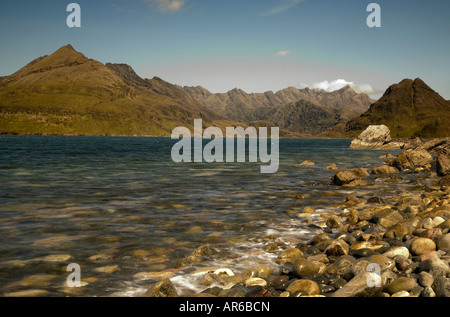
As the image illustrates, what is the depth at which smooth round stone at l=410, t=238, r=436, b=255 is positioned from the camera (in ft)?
34.0

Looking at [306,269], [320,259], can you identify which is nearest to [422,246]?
[320,259]

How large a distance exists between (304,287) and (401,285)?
7.57 feet

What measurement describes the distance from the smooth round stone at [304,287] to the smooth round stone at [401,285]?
174 centimetres

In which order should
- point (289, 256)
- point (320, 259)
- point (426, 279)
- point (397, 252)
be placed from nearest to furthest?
point (426, 279) → point (397, 252) → point (320, 259) → point (289, 256)

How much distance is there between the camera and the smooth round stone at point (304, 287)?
816 cm

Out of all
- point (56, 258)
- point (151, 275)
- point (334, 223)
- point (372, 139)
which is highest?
point (372, 139)

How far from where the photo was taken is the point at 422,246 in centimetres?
1042

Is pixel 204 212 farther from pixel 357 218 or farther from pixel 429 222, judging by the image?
pixel 429 222

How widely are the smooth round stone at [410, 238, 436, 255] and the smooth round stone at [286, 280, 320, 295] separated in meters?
4.29

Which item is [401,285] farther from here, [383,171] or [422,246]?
[383,171]

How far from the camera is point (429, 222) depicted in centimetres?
1366

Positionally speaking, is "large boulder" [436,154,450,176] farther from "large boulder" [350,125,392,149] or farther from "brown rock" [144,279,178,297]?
"large boulder" [350,125,392,149]

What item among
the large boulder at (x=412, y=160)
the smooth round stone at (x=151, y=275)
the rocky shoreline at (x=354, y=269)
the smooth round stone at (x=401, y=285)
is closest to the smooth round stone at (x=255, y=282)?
the rocky shoreline at (x=354, y=269)

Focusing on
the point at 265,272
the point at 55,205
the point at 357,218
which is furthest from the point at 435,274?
the point at 55,205
